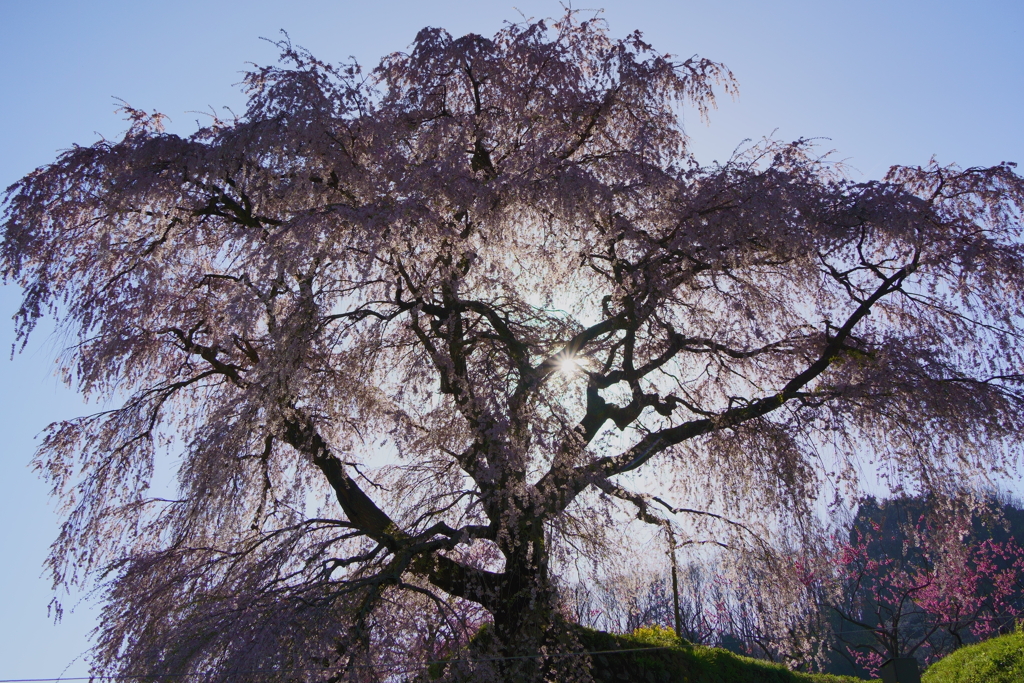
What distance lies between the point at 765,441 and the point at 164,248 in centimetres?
609

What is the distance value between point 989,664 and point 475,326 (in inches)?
322

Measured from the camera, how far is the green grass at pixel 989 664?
9.25 meters

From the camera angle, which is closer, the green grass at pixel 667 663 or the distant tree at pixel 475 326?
the distant tree at pixel 475 326

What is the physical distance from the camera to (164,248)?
23.6ft

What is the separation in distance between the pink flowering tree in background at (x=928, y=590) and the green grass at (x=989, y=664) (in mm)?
776

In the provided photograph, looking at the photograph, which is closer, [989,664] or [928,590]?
[989,664]

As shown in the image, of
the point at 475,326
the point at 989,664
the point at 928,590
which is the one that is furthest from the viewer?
the point at 928,590

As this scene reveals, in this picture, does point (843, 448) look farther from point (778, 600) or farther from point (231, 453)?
point (231, 453)

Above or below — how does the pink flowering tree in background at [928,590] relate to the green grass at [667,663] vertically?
above

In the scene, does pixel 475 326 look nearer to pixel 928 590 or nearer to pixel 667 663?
pixel 667 663

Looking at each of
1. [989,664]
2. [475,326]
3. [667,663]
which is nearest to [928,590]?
[989,664]

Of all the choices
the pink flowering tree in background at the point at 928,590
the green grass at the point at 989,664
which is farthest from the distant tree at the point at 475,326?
the green grass at the point at 989,664

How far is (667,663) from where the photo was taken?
8828 mm

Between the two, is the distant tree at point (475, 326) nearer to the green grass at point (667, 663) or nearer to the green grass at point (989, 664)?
the green grass at point (667, 663)
